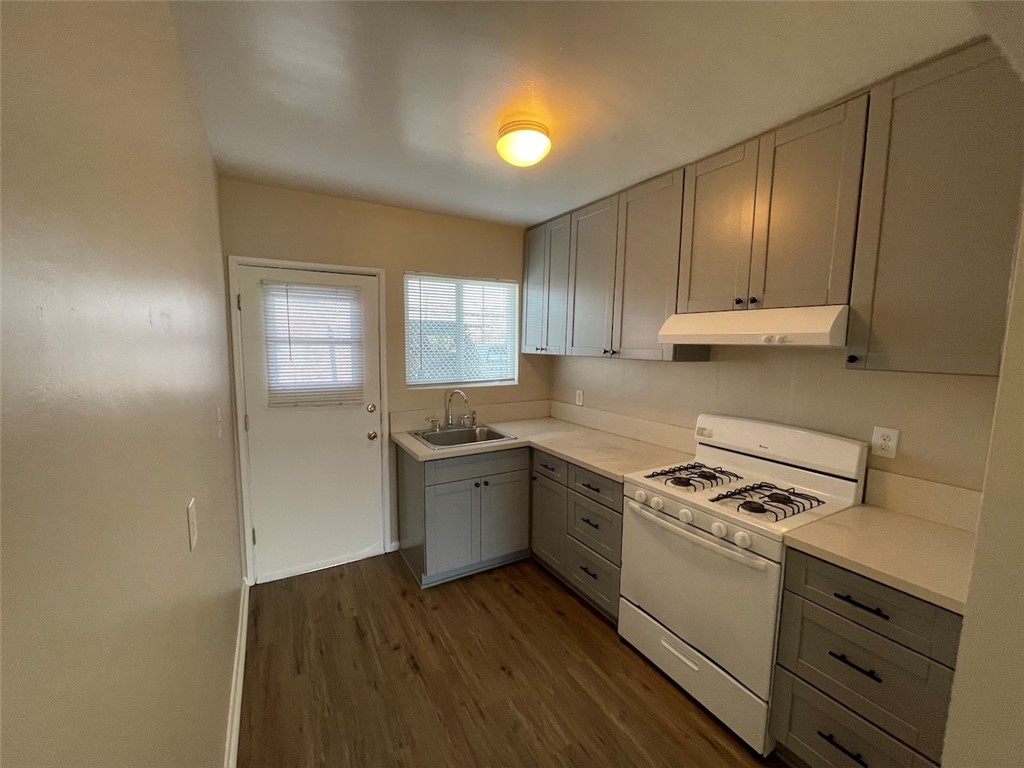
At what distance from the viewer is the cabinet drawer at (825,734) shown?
4.31 feet

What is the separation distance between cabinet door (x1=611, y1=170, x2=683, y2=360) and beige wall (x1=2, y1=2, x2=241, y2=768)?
2.09 meters

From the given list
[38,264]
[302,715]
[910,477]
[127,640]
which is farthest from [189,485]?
[910,477]

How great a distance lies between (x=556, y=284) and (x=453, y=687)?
8.27 feet

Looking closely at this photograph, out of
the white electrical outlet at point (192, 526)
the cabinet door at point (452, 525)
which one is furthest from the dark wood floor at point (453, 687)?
the white electrical outlet at point (192, 526)

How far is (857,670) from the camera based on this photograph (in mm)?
1374

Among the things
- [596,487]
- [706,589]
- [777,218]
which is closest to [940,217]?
[777,218]

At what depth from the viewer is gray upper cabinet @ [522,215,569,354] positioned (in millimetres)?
3049

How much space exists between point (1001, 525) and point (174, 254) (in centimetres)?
166

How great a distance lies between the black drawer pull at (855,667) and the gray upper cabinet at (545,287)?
2.13 metres

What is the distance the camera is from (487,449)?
272 cm

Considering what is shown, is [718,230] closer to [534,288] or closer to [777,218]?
[777,218]

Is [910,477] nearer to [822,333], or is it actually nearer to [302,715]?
[822,333]

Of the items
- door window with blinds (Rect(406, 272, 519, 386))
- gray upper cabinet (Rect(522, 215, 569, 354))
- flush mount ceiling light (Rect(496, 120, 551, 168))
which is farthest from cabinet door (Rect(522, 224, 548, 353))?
flush mount ceiling light (Rect(496, 120, 551, 168))

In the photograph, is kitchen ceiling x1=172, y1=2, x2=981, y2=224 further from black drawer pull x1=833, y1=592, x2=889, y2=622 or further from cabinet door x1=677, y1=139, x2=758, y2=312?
black drawer pull x1=833, y1=592, x2=889, y2=622
